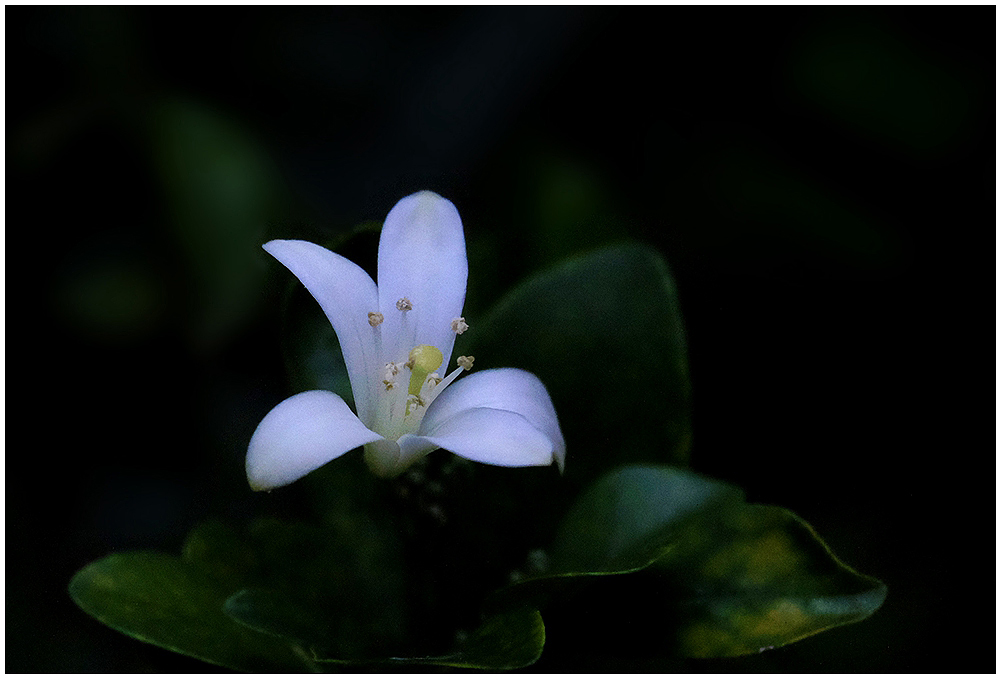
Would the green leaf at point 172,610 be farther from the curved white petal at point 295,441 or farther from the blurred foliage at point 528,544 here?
the curved white petal at point 295,441

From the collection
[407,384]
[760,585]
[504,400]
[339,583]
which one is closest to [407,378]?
[407,384]

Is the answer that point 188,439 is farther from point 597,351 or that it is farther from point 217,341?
point 597,351

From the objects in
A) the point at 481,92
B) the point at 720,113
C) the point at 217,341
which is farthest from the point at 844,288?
the point at 217,341

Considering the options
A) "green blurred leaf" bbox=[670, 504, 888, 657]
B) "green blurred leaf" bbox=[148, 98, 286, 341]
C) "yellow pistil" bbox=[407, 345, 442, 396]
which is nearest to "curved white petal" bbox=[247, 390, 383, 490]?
"yellow pistil" bbox=[407, 345, 442, 396]

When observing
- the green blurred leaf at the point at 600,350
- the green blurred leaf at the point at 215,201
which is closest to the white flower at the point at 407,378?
the green blurred leaf at the point at 600,350

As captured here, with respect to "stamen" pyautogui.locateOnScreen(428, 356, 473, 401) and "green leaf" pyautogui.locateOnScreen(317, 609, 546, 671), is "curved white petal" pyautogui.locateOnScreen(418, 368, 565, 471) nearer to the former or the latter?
"stamen" pyautogui.locateOnScreen(428, 356, 473, 401)

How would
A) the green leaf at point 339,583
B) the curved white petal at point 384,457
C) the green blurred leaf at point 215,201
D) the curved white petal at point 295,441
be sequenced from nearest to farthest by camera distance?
the curved white petal at point 295,441
the curved white petal at point 384,457
the green leaf at point 339,583
the green blurred leaf at point 215,201

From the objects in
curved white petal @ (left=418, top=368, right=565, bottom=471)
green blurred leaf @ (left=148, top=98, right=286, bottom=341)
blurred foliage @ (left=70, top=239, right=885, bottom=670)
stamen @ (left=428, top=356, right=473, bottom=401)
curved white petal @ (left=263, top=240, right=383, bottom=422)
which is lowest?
blurred foliage @ (left=70, top=239, right=885, bottom=670)
